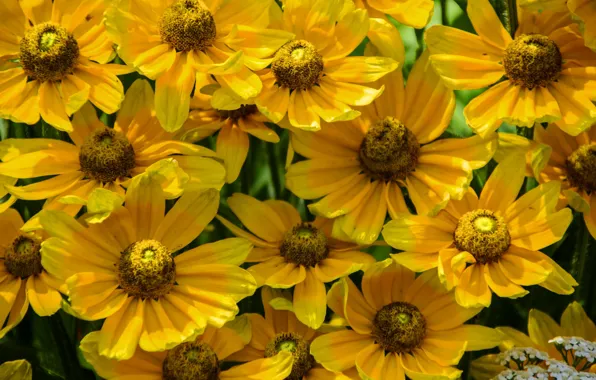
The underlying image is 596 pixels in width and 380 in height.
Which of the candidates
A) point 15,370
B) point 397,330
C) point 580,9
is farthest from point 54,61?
point 580,9

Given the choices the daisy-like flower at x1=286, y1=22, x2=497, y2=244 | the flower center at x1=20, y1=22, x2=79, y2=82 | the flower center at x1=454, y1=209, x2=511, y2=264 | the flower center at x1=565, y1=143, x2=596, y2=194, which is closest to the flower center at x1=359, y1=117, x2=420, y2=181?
the daisy-like flower at x1=286, y1=22, x2=497, y2=244

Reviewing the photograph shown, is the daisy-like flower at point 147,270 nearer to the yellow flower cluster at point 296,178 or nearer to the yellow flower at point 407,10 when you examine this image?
the yellow flower cluster at point 296,178

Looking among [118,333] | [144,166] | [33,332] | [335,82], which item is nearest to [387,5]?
[335,82]

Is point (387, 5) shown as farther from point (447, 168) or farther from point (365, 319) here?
point (365, 319)

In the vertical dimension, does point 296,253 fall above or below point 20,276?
above

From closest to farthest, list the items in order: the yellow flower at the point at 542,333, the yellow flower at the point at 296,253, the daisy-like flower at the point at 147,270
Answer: the daisy-like flower at the point at 147,270 → the yellow flower at the point at 296,253 → the yellow flower at the point at 542,333

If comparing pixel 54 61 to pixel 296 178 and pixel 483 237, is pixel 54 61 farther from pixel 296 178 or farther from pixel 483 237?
pixel 483 237

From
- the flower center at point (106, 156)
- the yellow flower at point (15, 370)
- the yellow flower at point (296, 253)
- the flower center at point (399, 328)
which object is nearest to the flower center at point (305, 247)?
the yellow flower at point (296, 253)
